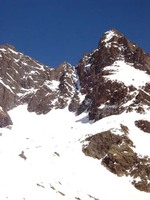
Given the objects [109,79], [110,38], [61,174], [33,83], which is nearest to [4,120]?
[109,79]

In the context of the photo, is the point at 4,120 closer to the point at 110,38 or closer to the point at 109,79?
the point at 109,79

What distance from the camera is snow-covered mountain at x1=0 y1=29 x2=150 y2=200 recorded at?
4434cm

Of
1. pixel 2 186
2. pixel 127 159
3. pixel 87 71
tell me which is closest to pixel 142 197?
pixel 127 159

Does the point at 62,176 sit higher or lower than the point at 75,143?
lower

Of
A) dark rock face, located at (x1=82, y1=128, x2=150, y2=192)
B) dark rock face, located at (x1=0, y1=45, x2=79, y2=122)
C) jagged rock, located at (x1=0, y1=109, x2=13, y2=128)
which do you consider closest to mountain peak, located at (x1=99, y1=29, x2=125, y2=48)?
dark rock face, located at (x1=0, y1=45, x2=79, y2=122)

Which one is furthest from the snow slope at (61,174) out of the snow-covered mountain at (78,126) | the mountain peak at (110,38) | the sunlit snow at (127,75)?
the mountain peak at (110,38)

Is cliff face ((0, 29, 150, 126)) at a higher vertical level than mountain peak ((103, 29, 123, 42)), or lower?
lower

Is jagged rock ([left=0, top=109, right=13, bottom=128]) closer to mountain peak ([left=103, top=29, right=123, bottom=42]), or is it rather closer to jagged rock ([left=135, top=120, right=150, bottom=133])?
mountain peak ([left=103, top=29, right=123, bottom=42])

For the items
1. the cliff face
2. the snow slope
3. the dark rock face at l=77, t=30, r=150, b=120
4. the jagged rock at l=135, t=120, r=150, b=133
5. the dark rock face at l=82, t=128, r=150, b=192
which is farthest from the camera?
the cliff face

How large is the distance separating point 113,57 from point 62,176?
7839 centimetres

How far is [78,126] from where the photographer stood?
95562mm

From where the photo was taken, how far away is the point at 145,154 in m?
62.8

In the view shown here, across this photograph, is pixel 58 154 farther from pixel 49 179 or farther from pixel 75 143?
pixel 49 179

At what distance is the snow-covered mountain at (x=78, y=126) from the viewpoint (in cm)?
4434
